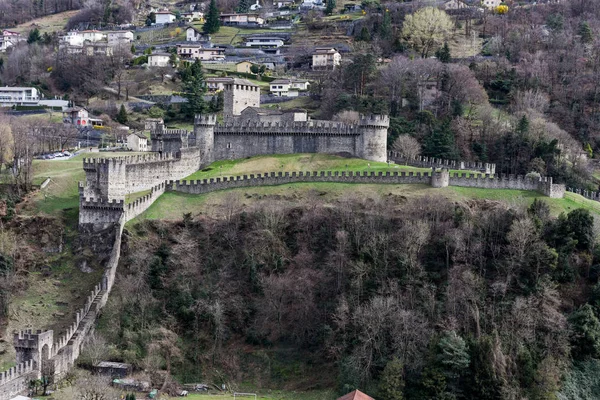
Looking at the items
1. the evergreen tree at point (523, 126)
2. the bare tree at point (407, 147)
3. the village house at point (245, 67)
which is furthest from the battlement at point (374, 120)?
the village house at point (245, 67)

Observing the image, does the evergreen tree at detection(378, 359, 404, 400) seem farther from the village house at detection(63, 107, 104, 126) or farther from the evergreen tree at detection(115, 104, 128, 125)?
the evergreen tree at detection(115, 104, 128, 125)

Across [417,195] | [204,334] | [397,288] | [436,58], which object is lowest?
[204,334]

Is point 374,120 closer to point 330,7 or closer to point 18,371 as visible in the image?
point 18,371

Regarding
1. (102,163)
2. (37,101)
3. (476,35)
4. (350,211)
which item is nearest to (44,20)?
(37,101)

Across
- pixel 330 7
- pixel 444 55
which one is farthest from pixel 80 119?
pixel 330 7

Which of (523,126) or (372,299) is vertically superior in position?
(523,126)

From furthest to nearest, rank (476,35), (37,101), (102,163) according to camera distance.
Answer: (476,35) < (37,101) < (102,163)

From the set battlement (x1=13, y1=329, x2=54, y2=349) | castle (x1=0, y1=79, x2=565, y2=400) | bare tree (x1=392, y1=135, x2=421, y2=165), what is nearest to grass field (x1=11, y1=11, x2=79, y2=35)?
castle (x1=0, y1=79, x2=565, y2=400)

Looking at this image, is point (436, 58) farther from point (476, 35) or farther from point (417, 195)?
point (417, 195)
